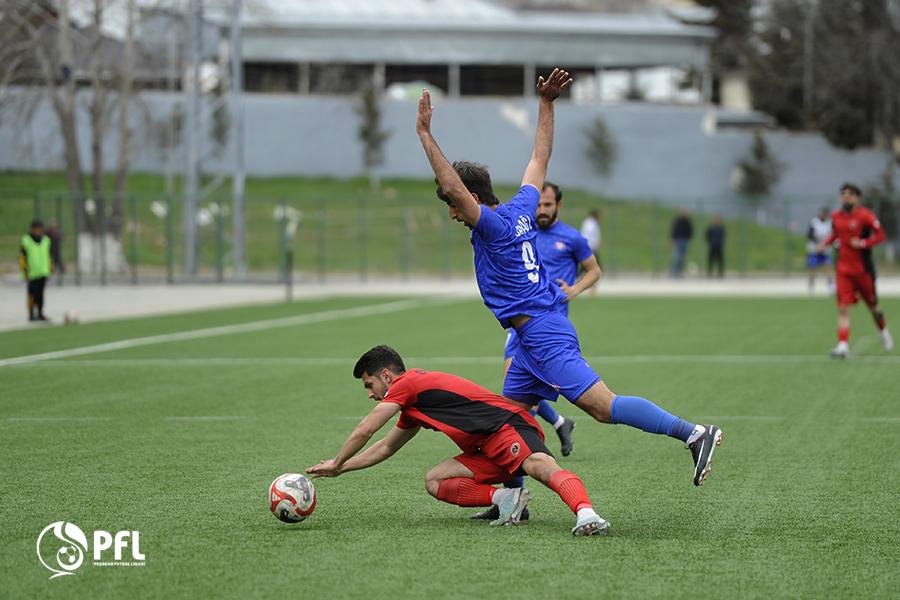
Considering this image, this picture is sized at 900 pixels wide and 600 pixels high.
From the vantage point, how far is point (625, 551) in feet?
22.3

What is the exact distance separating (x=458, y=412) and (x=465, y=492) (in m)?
0.50

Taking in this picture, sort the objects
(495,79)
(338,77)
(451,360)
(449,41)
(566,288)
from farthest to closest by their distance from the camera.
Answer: (495,79), (449,41), (338,77), (451,360), (566,288)

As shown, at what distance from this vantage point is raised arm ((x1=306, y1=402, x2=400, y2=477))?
7.12 metres

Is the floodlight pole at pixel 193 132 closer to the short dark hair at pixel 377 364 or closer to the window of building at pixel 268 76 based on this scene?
the short dark hair at pixel 377 364

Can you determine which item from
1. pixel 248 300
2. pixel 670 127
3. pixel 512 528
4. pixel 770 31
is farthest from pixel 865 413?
pixel 770 31

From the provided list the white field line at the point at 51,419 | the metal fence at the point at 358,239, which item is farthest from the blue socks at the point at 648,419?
the metal fence at the point at 358,239

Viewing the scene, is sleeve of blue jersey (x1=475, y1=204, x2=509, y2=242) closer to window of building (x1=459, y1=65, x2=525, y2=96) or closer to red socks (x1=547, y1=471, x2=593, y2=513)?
red socks (x1=547, y1=471, x2=593, y2=513)

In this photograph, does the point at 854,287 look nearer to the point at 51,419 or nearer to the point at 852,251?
the point at 852,251

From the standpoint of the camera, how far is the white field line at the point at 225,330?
59.2 ft

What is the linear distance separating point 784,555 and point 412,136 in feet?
200

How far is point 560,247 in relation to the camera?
11344 millimetres

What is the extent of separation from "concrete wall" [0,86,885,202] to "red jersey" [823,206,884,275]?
4719 cm

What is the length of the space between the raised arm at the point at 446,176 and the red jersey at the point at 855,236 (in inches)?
429

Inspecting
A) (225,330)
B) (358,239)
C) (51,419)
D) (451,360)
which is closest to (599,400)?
(51,419)
